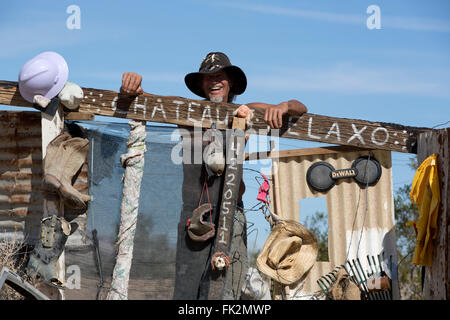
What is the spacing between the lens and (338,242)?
730cm

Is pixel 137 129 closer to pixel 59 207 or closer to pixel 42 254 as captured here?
pixel 59 207

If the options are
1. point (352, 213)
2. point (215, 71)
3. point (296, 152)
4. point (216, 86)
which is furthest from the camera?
point (296, 152)

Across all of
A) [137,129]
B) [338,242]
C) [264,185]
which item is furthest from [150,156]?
[338,242]

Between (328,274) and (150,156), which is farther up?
(150,156)

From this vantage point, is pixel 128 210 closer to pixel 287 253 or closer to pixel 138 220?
pixel 138 220

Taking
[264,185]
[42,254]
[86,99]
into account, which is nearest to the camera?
[42,254]

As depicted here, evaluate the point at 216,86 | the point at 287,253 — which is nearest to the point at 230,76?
the point at 216,86

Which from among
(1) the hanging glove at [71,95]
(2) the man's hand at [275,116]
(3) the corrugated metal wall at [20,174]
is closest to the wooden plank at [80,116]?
(1) the hanging glove at [71,95]

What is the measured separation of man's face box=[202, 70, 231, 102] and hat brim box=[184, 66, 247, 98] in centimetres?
8

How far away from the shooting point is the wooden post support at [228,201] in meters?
6.05

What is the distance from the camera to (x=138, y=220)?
242 inches

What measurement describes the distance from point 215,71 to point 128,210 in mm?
1906

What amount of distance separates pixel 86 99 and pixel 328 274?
351cm

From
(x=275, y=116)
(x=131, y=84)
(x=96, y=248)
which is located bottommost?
(x=96, y=248)
